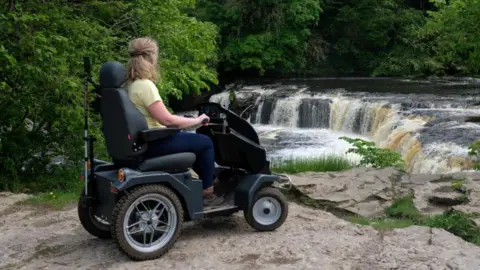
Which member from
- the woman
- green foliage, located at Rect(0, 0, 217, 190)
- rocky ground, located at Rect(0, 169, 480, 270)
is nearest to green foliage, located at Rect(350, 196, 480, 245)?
rocky ground, located at Rect(0, 169, 480, 270)

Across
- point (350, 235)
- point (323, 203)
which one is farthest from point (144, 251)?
point (323, 203)

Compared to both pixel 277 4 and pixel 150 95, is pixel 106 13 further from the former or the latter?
pixel 277 4

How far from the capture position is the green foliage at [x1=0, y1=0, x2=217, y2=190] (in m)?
6.88

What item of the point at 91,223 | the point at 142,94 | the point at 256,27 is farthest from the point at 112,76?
the point at 256,27

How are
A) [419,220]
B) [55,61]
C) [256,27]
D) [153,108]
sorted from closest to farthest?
[153,108] → [419,220] → [55,61] → [256,27]

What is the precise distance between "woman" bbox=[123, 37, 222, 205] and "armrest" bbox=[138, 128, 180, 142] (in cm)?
8

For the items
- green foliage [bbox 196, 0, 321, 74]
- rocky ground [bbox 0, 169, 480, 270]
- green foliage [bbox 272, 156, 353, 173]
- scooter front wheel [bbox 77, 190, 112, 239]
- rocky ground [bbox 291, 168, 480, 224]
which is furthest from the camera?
green foliage [bbox 196, 0, 321, 74]

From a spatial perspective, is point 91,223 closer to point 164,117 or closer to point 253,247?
point 164,117

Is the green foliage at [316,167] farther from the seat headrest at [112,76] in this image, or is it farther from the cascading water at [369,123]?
the seat headrest at [112,76]

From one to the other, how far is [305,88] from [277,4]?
6905 millimetres

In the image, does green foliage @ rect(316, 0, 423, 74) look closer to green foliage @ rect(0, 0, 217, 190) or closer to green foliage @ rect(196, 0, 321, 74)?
green foliage @ rect(196, 0, 321, 74)

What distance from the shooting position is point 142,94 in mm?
4566

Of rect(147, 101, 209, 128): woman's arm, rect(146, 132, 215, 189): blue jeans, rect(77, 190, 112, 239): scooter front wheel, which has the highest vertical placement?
rect(147, 101, 209, 128): woman's arm

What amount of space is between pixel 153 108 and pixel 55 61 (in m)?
2.80
